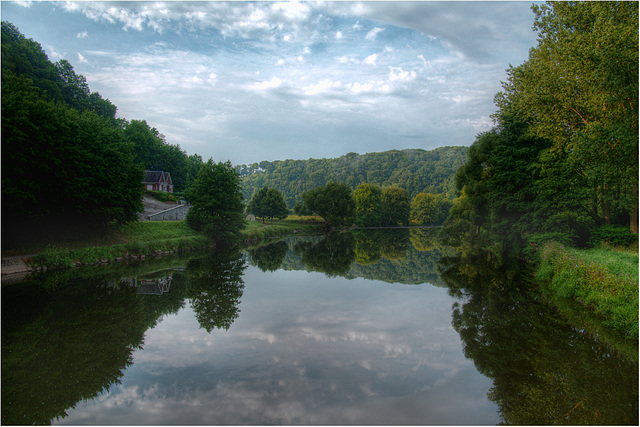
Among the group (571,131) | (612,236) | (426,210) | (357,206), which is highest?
(571,131)

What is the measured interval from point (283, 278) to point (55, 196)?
15.5 meters

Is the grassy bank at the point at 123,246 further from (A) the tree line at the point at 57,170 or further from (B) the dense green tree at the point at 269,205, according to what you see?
(B) the dense green tree at the point at 269,205

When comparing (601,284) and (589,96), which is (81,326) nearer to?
(601,284)

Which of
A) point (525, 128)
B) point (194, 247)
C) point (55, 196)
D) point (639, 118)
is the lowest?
point (194, 247)

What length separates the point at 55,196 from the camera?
75.9ft

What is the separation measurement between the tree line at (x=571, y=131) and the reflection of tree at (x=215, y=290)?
1649 cm

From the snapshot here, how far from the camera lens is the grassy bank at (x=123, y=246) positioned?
22.0 meters

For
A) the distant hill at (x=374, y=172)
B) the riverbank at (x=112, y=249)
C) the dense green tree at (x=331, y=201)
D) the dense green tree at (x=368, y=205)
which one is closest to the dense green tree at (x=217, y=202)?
the riverbank at (x=112, y=249)

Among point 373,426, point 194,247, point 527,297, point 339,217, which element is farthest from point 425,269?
point 339,217

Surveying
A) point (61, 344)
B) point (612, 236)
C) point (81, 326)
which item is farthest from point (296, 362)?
point (612, 236)

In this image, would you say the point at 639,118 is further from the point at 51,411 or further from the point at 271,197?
the point at 271,197

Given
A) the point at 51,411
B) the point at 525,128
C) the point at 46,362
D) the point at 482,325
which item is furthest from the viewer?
the point at 525,128

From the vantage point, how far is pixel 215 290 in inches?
648

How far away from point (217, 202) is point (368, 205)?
6083 cm
